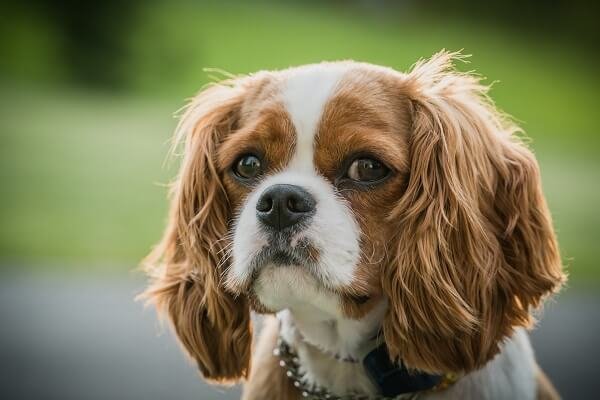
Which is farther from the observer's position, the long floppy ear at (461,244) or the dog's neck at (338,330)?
the dog's neck at (338,330)

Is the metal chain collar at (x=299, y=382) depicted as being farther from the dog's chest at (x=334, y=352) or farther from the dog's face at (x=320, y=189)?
the dog's face at (x=320, y=189)

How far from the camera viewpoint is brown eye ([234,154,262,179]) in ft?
8.06

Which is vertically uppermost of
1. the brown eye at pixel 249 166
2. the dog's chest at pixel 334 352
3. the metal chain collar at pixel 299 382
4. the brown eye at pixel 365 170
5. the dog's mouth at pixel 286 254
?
the brown eye at pixel 365 170

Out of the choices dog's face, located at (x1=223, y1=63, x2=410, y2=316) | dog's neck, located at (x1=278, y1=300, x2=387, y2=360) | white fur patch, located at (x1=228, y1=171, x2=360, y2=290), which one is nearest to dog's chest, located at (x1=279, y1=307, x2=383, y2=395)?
dog's neck, located at (x1=278, y1=300, x2=387, y2=360)

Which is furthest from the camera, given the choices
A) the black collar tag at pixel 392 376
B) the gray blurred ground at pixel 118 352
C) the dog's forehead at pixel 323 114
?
the gray blurred ground at pixel 118 352

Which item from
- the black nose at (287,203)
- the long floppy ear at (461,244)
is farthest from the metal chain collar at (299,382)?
the black nose at (287,203)

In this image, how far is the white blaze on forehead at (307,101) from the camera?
2330 millimetres

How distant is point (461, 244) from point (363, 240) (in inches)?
13.5

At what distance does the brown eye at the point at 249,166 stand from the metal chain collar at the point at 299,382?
63 cm

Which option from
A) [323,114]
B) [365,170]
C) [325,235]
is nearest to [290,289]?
[325,235]

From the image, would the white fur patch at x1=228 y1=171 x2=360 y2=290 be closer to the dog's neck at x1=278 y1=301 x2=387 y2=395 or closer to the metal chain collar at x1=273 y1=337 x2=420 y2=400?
the dog's neck at x1=278 y1=301 x2=387 y2=395

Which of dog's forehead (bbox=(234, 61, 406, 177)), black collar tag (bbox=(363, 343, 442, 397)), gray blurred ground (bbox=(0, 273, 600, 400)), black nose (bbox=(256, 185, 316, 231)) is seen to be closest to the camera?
black nose (bbox=(256, 185, 316, 231))

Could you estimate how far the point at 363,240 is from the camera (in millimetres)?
2268

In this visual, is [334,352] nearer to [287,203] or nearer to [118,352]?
[287,203]
